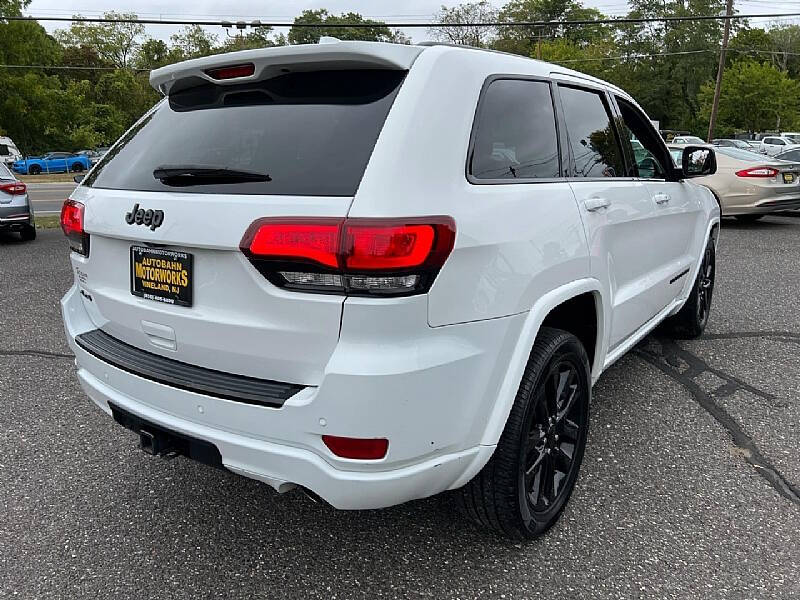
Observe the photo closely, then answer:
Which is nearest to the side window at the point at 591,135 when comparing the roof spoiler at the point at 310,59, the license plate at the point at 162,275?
the roof spoiler at the point at 310,59

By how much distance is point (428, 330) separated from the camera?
1.96 metres

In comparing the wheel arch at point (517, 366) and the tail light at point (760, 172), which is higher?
the wheel arch at point (517, 366)

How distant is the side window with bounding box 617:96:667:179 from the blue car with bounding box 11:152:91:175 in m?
42.0

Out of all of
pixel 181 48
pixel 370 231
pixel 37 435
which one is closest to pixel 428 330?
pixel 370 231

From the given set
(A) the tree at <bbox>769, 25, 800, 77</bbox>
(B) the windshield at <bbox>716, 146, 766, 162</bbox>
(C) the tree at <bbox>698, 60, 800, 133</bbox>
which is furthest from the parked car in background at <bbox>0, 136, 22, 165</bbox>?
(A) the tree at <bbox>769, 25, 800, 77</bbox>

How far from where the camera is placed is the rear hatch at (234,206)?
199cm

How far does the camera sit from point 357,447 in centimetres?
196

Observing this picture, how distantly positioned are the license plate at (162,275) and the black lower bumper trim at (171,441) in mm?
438

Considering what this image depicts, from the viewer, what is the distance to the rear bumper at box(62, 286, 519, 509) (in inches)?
75.5

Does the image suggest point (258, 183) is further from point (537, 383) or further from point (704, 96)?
point (704, 96)

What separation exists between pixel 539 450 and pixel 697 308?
3015 millimetres

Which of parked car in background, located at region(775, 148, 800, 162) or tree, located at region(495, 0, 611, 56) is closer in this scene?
Result: parked car in background, located at region(775, 148, 800, 162)

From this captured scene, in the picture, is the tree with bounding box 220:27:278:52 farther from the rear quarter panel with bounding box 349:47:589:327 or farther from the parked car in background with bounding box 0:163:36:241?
the rear quarter panel with bounding box 349:47:589:327

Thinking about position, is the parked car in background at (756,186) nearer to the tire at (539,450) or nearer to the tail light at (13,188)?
the tire at (539,450)
